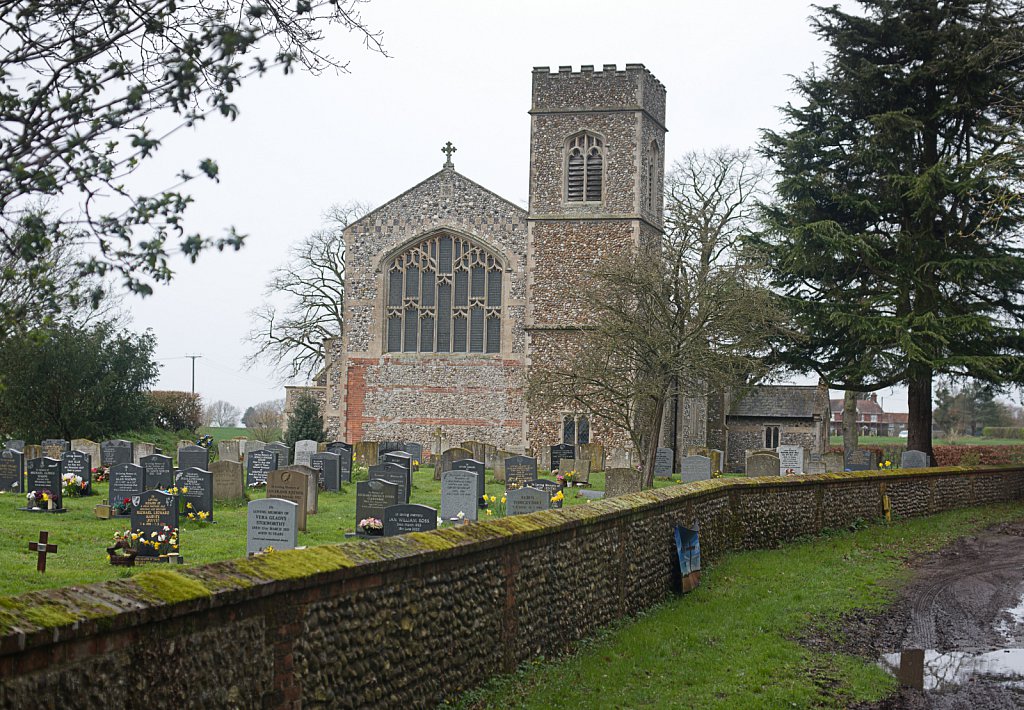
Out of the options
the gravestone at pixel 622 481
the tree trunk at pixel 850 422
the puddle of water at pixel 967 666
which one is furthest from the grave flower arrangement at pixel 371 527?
the tree trunk at pixel 850 422

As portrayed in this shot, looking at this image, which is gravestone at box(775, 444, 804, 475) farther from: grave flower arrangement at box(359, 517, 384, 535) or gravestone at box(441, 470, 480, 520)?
grave flower arrangement at box(359, 517, 384, 535)

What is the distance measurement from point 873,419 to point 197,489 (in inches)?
4441

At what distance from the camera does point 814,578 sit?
14148mm

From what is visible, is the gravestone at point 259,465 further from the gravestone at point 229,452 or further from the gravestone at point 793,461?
the gravestone at point 793,461

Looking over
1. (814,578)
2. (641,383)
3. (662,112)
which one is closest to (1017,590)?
(814,578)

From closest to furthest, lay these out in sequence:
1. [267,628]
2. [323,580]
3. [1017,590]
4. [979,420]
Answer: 1. [267,628]
2. [323,580]
3. [1017,590]
4. [979,420]

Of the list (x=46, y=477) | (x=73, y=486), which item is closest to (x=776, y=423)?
(x=73, y=486)

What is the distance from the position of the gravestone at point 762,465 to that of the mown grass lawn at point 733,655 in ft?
30.6

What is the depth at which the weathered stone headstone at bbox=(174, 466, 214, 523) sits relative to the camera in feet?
56.4

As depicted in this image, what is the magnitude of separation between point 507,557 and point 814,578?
6623mm

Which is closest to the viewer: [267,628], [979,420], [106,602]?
[106,602]

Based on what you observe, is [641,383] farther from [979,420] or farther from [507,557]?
[979,420]

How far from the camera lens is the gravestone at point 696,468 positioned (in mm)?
25156

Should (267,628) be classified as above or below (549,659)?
above
